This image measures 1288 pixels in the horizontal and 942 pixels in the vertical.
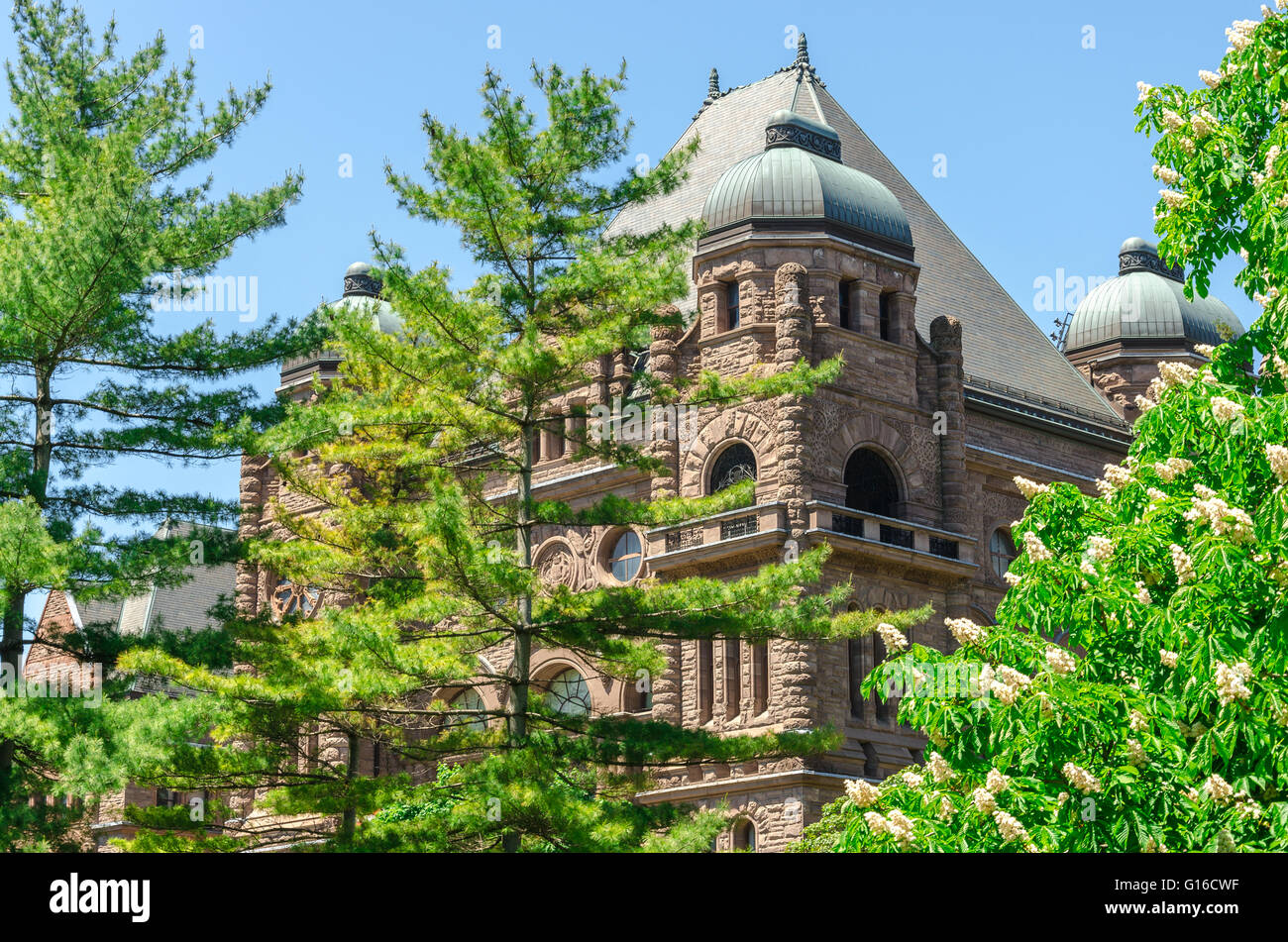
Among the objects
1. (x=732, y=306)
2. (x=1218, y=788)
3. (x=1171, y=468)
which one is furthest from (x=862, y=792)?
(x=732, y=306)

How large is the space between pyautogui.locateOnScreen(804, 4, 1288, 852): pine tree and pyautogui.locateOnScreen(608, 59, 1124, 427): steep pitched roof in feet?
96.3

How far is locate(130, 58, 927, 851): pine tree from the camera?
22.6 metres

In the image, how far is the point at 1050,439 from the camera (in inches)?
1724

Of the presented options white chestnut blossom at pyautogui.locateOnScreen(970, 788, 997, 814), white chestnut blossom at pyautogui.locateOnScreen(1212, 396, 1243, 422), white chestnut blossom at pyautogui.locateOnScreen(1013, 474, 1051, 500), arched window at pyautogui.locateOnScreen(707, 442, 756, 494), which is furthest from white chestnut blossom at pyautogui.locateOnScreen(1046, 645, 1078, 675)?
arched window at pyautogui.locateOnScreen(707, 442, 756, 494)

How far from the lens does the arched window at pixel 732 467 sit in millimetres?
→ 37250

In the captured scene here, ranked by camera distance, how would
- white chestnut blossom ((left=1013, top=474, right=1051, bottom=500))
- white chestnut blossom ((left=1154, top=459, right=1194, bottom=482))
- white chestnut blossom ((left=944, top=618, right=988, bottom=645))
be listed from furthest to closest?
white chestnut blossom ((left=1013, top=474, right=1051, bottom=500)), white chestnut blossom ((left=1154, top=459, right=1194, bottom=482)), white chestnut blossom ((left=944, top=618, right=988, bottom=645))

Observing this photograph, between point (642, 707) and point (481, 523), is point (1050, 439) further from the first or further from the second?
point (481, 523)

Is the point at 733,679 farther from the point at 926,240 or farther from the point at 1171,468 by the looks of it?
the point at 1171,468

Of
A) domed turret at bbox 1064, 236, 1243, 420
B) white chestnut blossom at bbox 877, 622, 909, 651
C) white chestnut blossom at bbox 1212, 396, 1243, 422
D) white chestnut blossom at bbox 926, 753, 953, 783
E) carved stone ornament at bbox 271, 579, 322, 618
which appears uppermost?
domed turret at bbox 1064, 236, 1243, 420

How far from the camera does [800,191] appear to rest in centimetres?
3862

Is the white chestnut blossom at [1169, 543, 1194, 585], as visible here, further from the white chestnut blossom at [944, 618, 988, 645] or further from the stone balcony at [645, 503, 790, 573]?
the stone balcony at [645, 503, 790, 573]

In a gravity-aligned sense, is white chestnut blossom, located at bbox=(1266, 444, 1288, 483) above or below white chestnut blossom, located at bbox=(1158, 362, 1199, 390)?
below

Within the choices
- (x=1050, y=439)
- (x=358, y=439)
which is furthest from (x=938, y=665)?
(x=1050, y=439)
